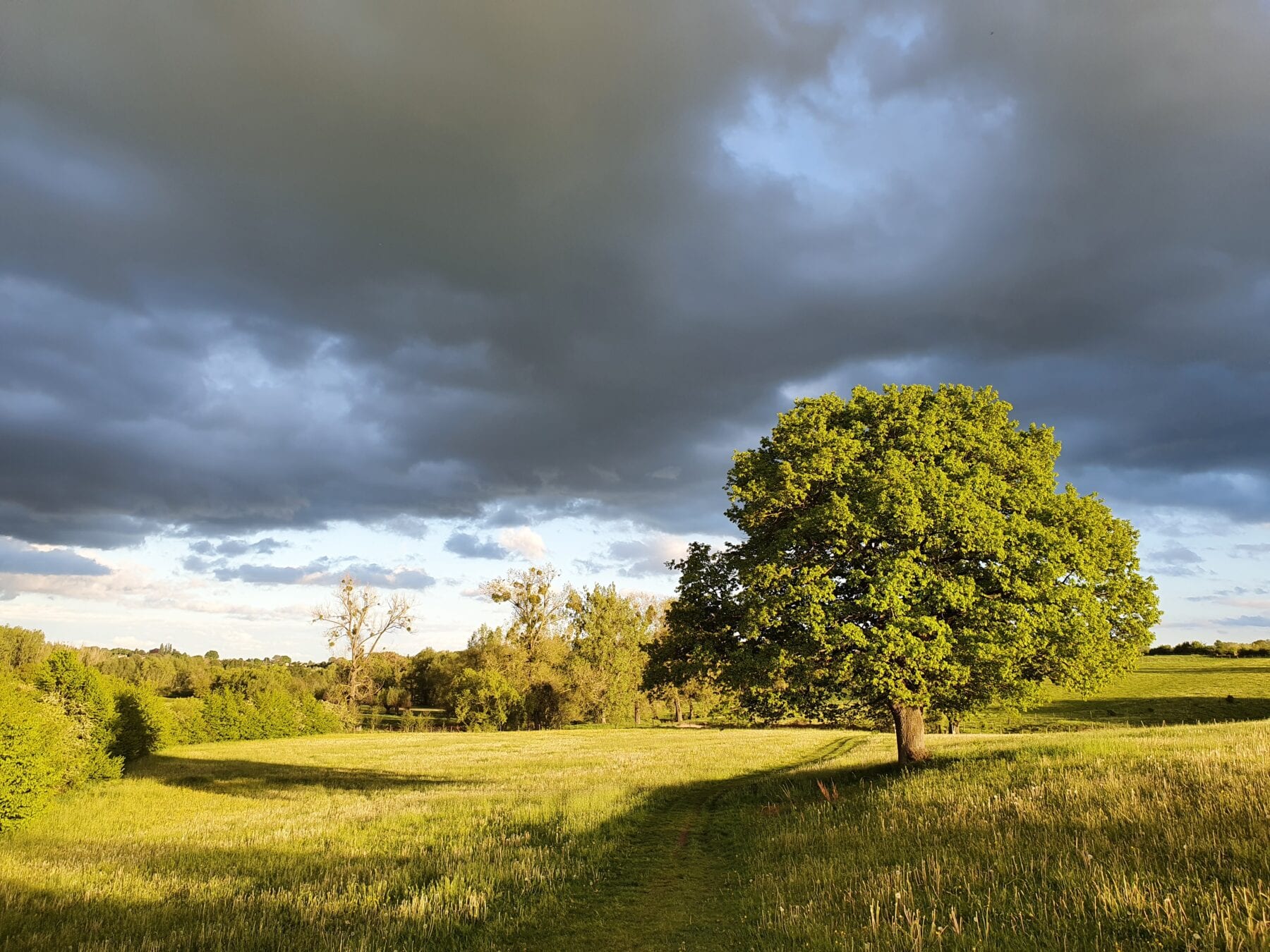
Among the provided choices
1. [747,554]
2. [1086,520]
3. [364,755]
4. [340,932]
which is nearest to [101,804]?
[364,755]

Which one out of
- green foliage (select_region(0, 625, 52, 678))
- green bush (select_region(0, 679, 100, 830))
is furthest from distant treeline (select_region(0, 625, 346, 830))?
green foliage (select_region(0, 625, 52, 678))

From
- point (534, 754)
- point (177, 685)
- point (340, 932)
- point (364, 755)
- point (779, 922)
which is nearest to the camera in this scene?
point (779, 922)

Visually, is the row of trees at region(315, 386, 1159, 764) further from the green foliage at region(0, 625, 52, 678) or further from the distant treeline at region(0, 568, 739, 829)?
the green foliage at region(0, 625, 52, 678)

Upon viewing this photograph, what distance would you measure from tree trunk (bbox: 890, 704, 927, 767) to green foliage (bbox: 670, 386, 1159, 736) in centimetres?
72

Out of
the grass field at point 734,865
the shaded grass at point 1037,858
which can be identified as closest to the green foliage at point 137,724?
the grass field at point 734,865

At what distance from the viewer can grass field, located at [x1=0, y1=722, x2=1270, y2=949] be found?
8.09 metres

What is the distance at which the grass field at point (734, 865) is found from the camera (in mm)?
8094

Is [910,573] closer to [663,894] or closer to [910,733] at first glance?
[910,733]

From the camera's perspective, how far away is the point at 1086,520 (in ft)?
67.7

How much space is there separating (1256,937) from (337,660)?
97.9 meters

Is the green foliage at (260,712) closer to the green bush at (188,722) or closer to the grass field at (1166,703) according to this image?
the green bush at (188,722)

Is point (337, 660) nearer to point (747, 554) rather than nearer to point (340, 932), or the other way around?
point (747, 554)

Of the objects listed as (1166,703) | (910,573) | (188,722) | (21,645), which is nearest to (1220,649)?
(1166,703)

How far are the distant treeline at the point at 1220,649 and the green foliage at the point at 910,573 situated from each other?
94.5 m
